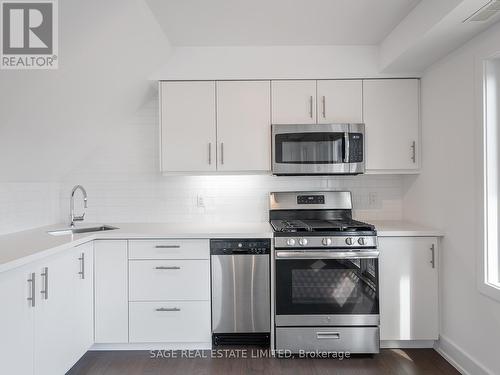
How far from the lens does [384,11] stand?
7.39 ft

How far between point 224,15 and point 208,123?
0.85 meters

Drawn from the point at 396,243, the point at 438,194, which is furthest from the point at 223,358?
the point at 438,194

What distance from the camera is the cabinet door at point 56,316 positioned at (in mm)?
1860

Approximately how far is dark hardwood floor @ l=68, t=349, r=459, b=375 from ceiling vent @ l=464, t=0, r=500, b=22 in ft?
7.38

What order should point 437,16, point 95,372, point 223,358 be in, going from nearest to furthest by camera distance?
point 437,16
point 95,372
point 223,358

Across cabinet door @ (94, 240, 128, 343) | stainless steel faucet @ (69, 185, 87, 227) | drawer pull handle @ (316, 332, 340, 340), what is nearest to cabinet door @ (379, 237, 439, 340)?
drawer pull handle @ (316, 332, 340, 340)

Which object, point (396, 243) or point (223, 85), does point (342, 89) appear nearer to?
point (223, 85)

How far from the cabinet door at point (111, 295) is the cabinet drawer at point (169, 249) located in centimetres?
10

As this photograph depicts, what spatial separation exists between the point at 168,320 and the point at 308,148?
1.75m

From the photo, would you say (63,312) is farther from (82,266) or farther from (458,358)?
(458,358)

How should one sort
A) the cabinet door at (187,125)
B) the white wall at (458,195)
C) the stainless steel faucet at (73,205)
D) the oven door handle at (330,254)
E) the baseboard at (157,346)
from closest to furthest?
1. the white wall at (458,195)
2. the oven door handle at (330,254)
3. the baseboard at (157,346)
4. the cabinet door at (187,125)
5. the stainless steel faucet at (73,205)

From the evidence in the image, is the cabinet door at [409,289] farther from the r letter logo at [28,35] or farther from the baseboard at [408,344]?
the r letter logo at [28,35]

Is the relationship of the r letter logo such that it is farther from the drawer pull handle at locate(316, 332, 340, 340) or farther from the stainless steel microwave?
the drawer pull handle at locate(316, 332, 340, 340)

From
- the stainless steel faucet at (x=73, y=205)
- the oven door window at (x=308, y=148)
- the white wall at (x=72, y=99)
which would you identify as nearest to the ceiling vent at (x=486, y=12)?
the oven door window at (x=308, y=148)
